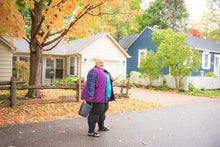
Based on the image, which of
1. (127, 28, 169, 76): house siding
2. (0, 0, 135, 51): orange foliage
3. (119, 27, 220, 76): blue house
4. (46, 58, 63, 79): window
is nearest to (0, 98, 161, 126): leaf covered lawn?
(0, 0, 135, 51): orange foliage

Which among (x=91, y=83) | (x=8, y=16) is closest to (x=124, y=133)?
(x=91, y=83)

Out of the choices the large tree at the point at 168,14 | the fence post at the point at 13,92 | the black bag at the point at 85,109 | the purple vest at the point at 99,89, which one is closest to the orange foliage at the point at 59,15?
the fence post at the point at 13,92

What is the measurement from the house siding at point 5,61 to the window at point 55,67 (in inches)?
185

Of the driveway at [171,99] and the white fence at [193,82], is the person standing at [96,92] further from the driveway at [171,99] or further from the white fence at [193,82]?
the white fence at [193,82]

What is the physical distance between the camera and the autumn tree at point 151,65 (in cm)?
1678

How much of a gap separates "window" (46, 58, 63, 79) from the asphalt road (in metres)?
14.0

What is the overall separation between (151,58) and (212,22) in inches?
1124

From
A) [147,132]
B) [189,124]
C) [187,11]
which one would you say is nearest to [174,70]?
[189,124]

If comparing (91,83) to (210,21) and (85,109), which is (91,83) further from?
(210,21)

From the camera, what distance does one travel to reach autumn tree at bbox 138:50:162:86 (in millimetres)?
16781

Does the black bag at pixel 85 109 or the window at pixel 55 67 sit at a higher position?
the window at pixel 55 67

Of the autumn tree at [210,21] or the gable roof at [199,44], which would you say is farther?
the autumn tree at [210,21]

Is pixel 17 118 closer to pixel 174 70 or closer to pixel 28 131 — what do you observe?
pixel 28 131

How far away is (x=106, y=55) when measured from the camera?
62.2ft
